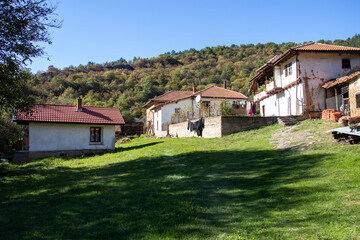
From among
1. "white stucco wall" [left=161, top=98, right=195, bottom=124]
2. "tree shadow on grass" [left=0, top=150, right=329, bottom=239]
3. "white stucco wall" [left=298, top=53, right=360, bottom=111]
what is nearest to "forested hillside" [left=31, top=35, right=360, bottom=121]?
"white stucco wall" [left=161, top=98, right=195, bottom=124]

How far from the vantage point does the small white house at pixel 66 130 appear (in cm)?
2067

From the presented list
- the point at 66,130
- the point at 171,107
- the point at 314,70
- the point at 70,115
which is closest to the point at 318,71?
the point at 314,70

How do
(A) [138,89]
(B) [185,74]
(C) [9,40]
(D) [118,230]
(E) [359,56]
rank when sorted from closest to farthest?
(D) [118,230], (C) [9,40], (E) [359,56], (A) [138,89], (B) [185,74]

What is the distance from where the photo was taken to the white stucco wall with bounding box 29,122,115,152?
68.1ft

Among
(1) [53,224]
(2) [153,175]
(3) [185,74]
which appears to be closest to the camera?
(1) [53,224]

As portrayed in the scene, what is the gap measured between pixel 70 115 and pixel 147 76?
212 feet

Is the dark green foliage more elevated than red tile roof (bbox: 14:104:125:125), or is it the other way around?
red tile roof (bbox: 14:104:125:125)

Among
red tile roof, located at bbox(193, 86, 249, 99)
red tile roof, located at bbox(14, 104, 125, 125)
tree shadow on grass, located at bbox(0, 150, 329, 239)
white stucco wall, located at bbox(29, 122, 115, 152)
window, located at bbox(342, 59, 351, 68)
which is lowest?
tree shadow on grass, located at bbox(0, 150, 329, 239)

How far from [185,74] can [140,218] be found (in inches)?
3315

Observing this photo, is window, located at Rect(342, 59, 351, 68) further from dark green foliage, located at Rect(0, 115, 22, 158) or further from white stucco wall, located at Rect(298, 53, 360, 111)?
dark green foliage, located at Rect(0, 115, 22, 158)

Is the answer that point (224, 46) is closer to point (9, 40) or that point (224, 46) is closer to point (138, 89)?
point (138, 89)

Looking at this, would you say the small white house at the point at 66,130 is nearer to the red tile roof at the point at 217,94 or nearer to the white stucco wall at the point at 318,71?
the red tile roof at the point at 217,94

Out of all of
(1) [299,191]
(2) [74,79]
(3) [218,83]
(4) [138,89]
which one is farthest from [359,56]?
(2) [74,79]

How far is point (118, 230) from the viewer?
4.91m
